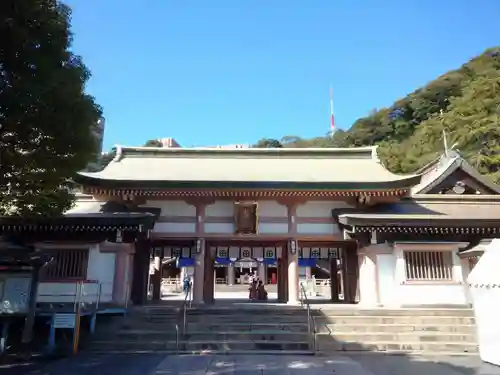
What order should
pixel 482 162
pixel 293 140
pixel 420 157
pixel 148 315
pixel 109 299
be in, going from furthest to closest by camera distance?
pixel 293 140, pixel 420 157, pixel 482 162, pixel 109 299, pixel 148 315

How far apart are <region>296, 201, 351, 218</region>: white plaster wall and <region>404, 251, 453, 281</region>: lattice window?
3399 mm

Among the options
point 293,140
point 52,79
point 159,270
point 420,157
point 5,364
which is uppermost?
point 293,140

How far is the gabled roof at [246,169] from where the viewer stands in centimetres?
1514

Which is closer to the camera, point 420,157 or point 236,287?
point 236,287

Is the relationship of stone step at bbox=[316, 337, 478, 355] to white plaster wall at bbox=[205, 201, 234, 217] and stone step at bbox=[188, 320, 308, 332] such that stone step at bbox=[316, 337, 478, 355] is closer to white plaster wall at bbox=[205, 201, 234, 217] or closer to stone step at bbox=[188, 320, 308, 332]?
stone step at bbox=[188, 320, 308, 332]

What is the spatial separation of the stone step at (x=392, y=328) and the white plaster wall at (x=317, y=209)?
5165mm

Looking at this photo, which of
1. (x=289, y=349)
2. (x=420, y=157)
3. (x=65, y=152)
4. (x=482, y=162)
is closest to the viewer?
(x=65, y=152)

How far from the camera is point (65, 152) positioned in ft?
30.5

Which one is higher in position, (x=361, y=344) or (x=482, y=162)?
(x=482, y=162)

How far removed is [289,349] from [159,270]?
38.9 ft

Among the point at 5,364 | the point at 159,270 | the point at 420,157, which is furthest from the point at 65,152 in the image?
the point at 420,157

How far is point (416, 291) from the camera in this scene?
1416cm

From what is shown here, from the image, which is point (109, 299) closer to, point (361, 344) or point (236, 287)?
point (361, 344)

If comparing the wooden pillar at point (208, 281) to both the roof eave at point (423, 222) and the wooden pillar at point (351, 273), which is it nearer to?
the wooden pillar at point (351, 273)
